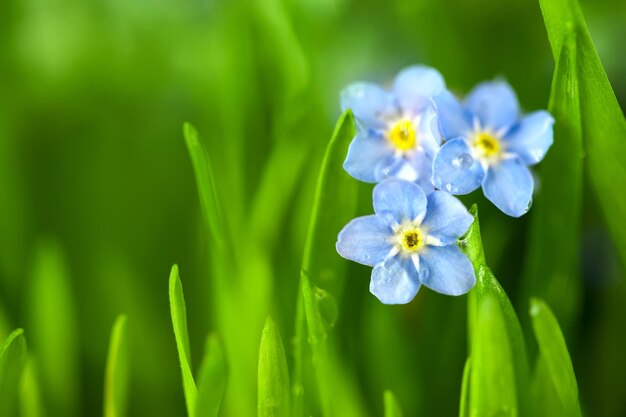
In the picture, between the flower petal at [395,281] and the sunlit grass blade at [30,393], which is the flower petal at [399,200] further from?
the sunlit grass blade at [30,393]

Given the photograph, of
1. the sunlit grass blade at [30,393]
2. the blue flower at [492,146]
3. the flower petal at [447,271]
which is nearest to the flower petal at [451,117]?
the blue flower at [492,146]

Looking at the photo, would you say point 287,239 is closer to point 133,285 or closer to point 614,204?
point 133,285

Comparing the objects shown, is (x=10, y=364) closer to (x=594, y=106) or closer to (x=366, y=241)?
(x=366, y=241)

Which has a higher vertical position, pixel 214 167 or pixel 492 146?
pixel 214 167

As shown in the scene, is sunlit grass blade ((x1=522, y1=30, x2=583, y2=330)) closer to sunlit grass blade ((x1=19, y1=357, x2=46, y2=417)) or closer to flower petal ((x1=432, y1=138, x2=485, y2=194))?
flower petal ((x1=432, y1=138, x2=485, y2=194))

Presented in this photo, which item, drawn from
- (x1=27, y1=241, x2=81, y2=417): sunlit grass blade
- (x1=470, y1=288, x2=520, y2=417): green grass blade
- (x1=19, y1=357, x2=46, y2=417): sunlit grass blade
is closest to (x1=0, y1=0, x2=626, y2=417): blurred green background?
(x1=27, y1=241, x2=81, y2=417): sunlit grass blade

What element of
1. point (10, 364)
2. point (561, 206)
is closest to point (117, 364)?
point (10, 364)
